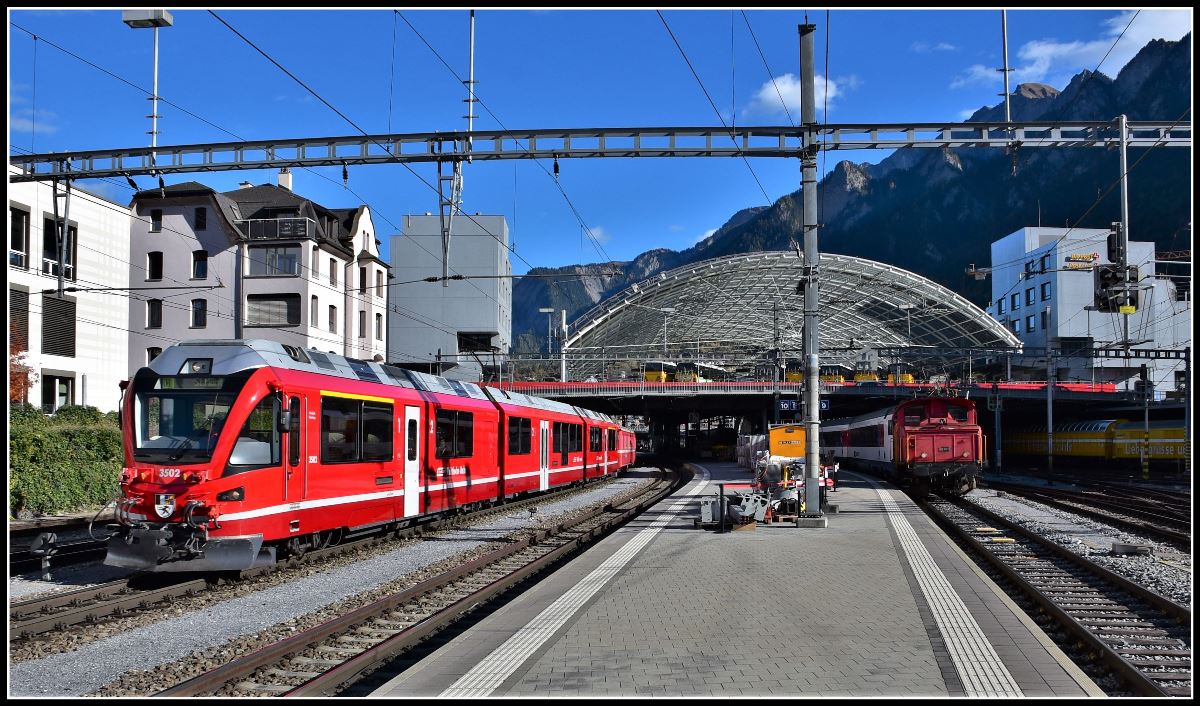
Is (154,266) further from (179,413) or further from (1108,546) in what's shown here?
(1108,546)

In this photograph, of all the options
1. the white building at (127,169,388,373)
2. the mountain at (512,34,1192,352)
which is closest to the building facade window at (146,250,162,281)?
the white building at (127,169,388,373)

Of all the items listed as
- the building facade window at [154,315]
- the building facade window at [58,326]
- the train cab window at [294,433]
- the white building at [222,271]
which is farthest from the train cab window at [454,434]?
the building facade window at [154,315]

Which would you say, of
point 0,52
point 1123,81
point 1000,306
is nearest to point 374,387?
point 0,52

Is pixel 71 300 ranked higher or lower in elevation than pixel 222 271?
lower

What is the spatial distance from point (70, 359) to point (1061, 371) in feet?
231

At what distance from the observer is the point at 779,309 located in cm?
7075

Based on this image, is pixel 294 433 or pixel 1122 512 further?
pixel 1122 512

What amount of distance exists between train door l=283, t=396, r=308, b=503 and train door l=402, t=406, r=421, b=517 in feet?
12.5

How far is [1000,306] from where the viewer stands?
3625 inches

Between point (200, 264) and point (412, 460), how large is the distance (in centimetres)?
3461

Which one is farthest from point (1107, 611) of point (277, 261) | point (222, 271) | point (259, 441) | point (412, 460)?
point (222, 271)

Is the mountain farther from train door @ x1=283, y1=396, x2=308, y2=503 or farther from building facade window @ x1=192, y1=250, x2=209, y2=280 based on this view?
train door @ x1=283, y1=396, x2=308, y2=503

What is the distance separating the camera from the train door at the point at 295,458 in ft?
42.5

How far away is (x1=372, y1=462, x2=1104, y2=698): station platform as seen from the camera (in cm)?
680
